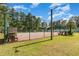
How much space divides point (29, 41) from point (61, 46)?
1.07m

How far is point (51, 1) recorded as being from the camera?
6.98m

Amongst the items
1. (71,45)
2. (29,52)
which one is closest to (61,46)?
(71,45)

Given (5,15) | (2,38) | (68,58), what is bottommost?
(68,58)

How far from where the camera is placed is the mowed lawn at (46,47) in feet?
22.7

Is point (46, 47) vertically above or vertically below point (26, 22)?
below

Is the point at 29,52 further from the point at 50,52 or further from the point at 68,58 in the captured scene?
the point at 68,58

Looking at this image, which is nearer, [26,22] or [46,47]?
[46,47]

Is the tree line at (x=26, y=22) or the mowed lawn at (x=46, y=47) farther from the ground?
the tree line at (x=26, y=22)

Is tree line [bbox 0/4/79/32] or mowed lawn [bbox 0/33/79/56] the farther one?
tree line [bbox 0/4/79/32]

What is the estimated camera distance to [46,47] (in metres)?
7.19

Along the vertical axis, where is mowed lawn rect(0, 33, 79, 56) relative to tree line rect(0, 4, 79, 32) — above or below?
below

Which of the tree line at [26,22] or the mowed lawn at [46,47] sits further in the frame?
the tree line at [26,22]

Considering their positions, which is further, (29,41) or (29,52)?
(29,41)

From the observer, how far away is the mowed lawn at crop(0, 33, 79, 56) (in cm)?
691
